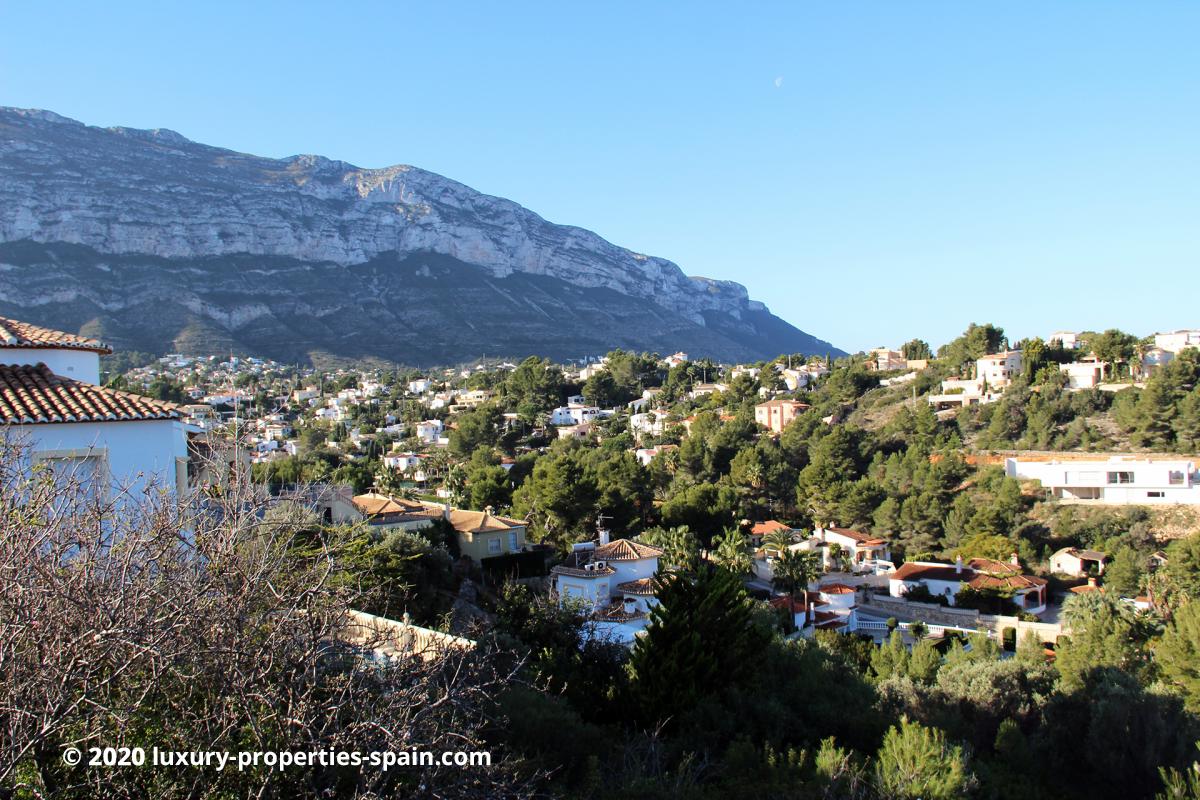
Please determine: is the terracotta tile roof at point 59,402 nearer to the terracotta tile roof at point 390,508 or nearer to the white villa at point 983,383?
the terracotta tile roof at point 390,508

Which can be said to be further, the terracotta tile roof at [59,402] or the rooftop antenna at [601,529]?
the rooftop antenna at [601,529]

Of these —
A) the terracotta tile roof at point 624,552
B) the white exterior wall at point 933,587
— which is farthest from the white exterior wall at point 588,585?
the white exterior wall at point 933,587

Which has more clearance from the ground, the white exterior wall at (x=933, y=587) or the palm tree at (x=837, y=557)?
the palm tree at (x=837, y=557)

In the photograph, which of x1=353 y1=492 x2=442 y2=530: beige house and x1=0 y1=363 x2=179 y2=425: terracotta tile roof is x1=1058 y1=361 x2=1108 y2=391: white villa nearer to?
x1=353 y1=492 x2=442 y2=530: beige house

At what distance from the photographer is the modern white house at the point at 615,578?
19969 millimetres

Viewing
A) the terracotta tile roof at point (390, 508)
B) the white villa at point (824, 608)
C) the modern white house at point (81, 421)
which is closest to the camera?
the modern white house at point (81, 421)

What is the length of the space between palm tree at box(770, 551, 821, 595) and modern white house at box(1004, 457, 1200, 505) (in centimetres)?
1606

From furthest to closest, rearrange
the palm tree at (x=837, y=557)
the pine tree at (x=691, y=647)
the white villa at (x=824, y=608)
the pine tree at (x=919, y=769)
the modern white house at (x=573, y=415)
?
1. the modern white house at (x=573, y=415)
2. the palm tree at (x=837, y=557)
3. the white villa at (x=824, y=608)
4. the pine tree at (x=691, y=647)
5. the pine tree at (x=919, y=769)

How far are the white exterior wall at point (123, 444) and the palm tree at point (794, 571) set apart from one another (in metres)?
21.5

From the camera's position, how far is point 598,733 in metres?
7.73

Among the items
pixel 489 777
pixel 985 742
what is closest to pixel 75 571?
pixel 489 777

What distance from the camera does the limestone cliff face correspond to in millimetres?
86188

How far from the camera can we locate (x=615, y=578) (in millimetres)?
22438

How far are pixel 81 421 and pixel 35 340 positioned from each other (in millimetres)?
1777
